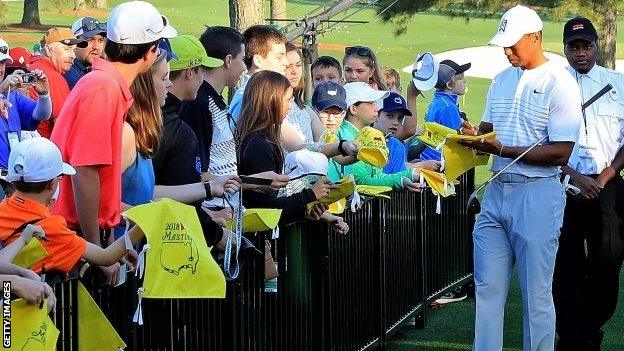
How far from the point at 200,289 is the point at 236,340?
141cm

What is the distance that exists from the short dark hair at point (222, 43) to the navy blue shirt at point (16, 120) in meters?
2.17

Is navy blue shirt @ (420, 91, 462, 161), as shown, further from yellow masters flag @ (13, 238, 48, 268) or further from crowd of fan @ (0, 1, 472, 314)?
yellow masters flag @ (13, 238, 48, 268)

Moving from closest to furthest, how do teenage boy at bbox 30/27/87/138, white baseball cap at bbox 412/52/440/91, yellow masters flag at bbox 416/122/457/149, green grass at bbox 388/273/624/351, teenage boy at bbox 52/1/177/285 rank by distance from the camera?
teenage boy at bbox 52/1/177/285 < yellow masters flag at bbox 416/122/457/149 < green grass at bbox 388/273/624/351 < teenage boy at bbox 30/27/87/138 < white baseball cap at bbox 412/52/440/91

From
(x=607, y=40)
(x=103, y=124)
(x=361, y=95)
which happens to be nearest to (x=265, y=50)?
(x=361, y=95)

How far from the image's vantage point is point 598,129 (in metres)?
9.78

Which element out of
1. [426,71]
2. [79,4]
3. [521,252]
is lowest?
[521,252]

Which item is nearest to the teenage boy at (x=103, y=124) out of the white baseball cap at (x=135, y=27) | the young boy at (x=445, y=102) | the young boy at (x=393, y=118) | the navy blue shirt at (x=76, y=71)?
the white baseball cap at (x=135, y=27)

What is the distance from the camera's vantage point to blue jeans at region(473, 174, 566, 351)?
8.45 m

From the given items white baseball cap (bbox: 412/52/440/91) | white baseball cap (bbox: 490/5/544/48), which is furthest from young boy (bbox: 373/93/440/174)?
white baseball cap (bbox: 490/5/544/48)

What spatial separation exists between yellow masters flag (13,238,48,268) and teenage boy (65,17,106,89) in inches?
234

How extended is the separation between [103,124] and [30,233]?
100 centimetres

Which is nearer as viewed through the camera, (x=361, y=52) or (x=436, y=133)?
(x=436, y=133)

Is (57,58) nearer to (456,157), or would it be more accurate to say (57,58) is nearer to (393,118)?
(393,118)

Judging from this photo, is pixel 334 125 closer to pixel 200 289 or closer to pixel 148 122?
pixel 148 122
